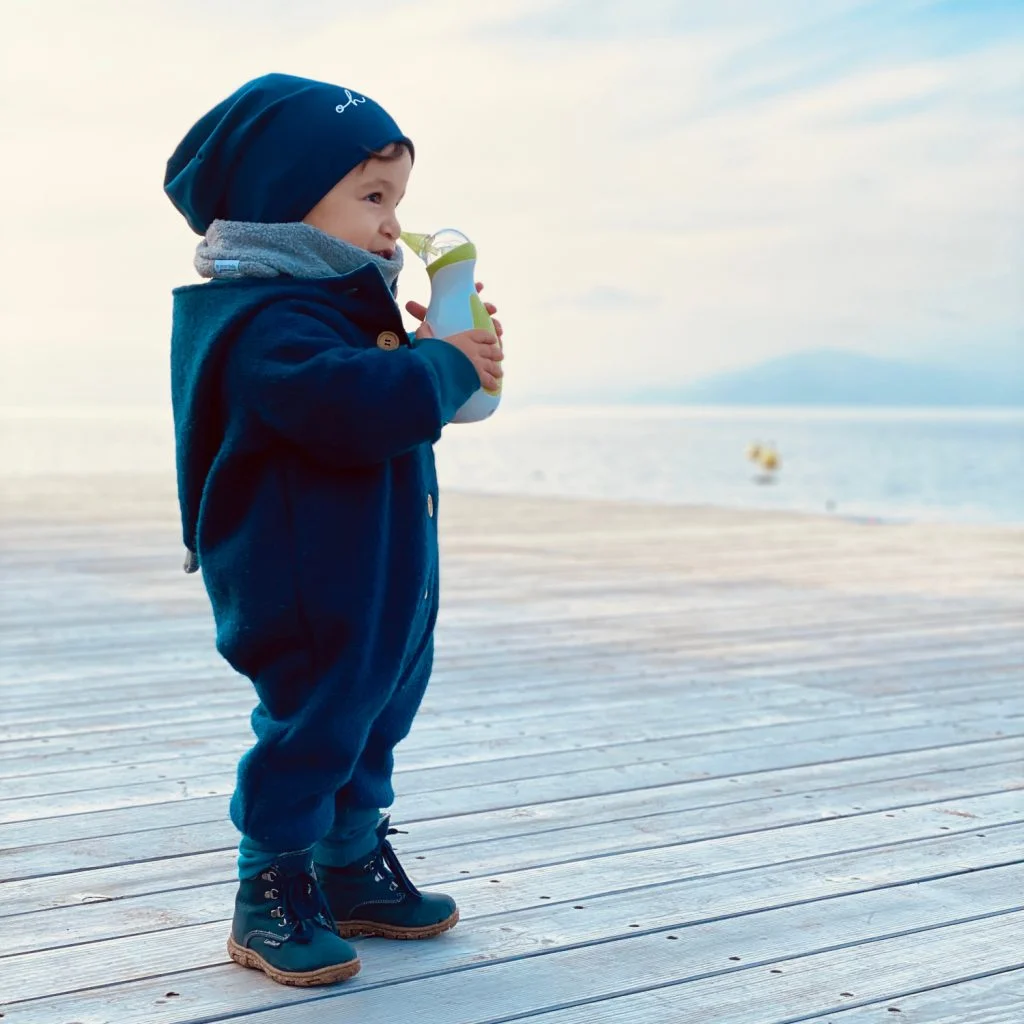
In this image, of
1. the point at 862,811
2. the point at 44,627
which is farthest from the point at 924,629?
the point at 44,627

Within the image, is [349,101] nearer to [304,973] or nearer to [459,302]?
[459,302]

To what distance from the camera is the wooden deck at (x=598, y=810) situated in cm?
201

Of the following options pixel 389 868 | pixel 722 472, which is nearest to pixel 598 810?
pixel 389 868

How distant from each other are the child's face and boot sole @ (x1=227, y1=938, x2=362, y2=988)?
901 mm

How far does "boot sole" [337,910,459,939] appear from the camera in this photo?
2.18m

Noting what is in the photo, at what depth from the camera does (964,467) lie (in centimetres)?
4094

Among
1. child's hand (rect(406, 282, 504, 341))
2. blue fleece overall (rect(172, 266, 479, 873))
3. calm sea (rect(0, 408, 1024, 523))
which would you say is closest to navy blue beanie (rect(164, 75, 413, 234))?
blue fleece overall (rect(172, 266, 479, 873))

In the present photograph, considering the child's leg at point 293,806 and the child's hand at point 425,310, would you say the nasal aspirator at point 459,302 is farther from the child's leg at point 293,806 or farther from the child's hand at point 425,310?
the child's leg at point 293,806

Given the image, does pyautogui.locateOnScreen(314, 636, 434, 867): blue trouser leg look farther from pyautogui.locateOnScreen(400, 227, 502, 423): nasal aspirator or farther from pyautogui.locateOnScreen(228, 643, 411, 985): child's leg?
pyautogui.locateOnScreen(400, 227, 502, 423): nasal aspirator

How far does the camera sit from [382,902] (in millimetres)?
2197

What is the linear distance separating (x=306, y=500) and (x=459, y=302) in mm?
344

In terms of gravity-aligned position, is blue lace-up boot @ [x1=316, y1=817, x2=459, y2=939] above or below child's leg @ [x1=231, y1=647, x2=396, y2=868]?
below

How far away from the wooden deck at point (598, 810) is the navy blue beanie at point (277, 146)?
3.21ft

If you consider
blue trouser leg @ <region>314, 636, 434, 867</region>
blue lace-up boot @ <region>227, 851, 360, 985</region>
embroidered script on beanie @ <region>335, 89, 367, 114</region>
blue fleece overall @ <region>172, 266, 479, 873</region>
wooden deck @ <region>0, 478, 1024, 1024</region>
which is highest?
embroidered script on beanie @ <region>335, 89, 367, 114</region>
